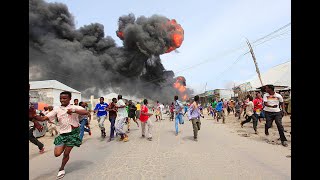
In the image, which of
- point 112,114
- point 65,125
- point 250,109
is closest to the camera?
point 65,125

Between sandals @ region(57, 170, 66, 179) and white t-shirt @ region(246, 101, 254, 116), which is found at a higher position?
white t-shirt @ region(246, 101, 254, 116)

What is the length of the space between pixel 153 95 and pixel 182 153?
43913mm

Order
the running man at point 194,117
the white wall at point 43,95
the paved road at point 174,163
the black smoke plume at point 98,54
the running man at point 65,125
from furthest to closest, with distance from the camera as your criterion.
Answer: the black smoke plume at point 98,54
the white wall at point 43,95
the running man at point 194,117
the running man at point 65,125
the paved road at point 174,163

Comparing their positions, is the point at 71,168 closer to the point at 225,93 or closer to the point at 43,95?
the point at 43,95

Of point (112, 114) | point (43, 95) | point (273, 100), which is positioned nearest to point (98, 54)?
point (43, 95)

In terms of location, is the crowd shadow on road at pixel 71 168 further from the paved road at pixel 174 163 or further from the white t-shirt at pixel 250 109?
the white t-shirt at pixel 250 109

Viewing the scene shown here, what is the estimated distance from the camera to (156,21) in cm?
4603

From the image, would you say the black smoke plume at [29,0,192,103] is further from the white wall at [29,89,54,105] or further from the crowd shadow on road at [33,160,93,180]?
the crowd shadow on road at [33,160,93,180]

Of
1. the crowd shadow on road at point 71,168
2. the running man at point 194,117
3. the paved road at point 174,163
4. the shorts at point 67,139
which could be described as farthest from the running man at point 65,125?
the running man at point 194,117

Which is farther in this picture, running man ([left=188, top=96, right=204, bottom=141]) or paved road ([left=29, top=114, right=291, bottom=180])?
running man ([left=188, top=96, right=204, bottom=141])

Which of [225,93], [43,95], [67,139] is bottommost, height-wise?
[67,139]

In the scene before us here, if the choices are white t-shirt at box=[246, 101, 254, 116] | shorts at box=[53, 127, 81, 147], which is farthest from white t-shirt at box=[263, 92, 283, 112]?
shorts at box=[53, 127, 81, 147]
